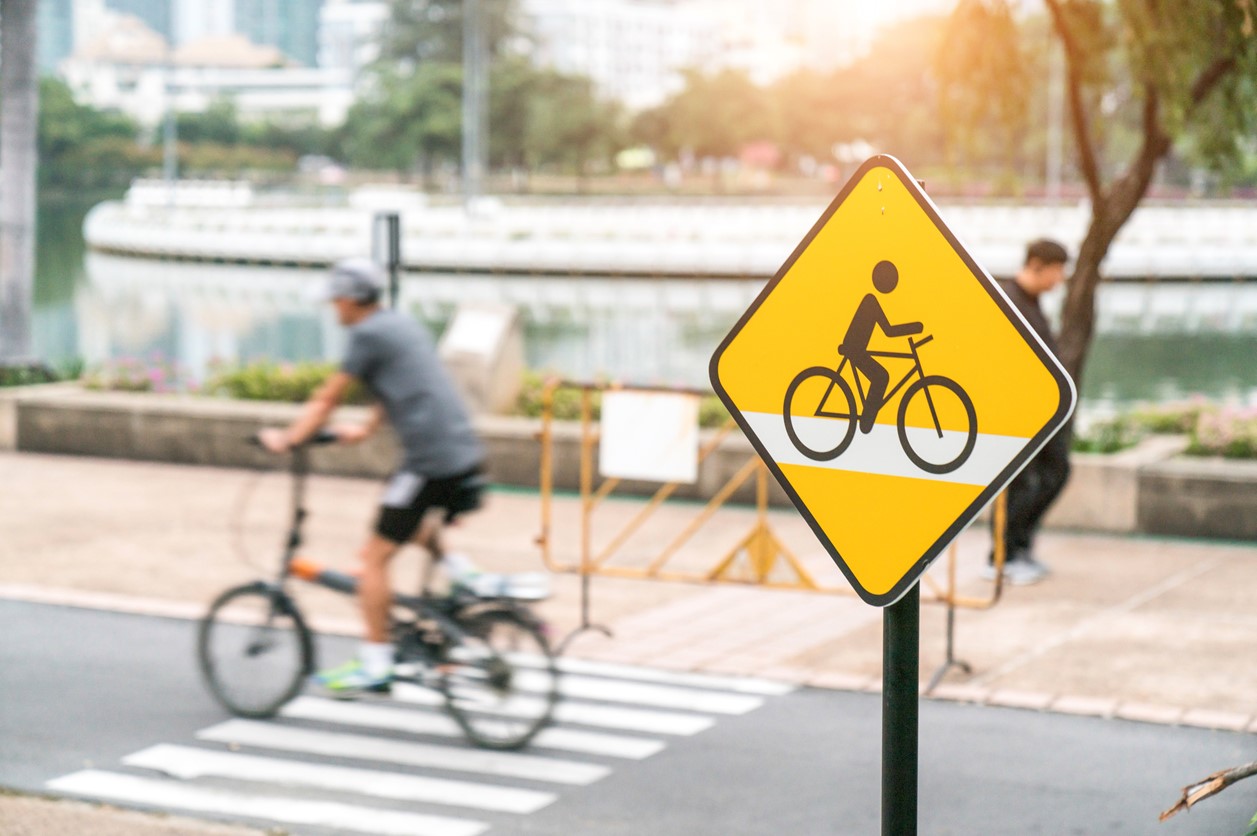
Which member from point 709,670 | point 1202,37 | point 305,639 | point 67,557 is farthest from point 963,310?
point 67,557

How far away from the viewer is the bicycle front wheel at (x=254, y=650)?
7.04 meters

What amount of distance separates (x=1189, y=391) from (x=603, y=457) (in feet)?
64.3

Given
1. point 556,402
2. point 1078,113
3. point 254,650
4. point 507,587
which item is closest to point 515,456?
point 556,402

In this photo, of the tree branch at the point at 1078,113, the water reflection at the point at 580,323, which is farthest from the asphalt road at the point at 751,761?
the water reflection at the point at 580,323

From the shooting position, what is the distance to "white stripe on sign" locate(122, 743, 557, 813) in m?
6.27

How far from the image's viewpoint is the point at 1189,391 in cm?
2652

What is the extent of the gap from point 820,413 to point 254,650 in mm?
4413

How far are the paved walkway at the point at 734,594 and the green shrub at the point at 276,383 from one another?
1.53 meters

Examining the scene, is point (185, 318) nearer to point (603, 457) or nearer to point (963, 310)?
point (603, 457)

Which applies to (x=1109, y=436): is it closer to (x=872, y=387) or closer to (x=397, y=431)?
(x=397, y=431)

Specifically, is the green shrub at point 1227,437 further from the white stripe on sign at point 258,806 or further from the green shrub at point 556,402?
the white stripe on sign at point 258,806

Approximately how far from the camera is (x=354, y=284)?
6750 mm

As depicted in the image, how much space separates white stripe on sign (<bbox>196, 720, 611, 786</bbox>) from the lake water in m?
9.71

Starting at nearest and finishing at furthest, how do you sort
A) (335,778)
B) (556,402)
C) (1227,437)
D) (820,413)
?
(820,413)
(335,778)
(1227,437)
(556,402)
